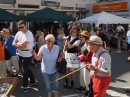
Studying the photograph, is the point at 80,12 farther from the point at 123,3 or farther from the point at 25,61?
the point at 25,61

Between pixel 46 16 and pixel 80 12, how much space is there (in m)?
12.2

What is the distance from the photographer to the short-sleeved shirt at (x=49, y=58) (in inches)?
144

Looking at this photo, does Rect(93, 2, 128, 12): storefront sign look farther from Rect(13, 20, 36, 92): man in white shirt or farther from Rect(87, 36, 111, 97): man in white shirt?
Rect(87, 36, 111, 97): man in white shirt

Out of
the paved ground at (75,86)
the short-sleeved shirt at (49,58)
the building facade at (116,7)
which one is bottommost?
the paved ground at (75,86)

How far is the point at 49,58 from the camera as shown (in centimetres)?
365

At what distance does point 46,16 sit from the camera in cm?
→ 974

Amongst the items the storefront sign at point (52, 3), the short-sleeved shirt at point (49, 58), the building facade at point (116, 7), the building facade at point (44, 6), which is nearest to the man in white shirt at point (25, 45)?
the short-sleeved shirt at point (49, 58)

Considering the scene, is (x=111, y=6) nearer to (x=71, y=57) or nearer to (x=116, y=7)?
(x=116, y=7)

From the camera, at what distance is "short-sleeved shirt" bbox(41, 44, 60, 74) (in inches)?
144

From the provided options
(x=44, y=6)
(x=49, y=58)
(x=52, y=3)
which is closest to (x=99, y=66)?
(x=49, y=58)

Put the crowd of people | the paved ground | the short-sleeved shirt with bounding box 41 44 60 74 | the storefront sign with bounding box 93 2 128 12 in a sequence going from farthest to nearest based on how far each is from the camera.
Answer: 1. the storefront sign with bounding box 93 2 128 12
2. the paved ground
3. the short-sleeved shirt with bounding box 41 44 60 74
4. the crowd of people

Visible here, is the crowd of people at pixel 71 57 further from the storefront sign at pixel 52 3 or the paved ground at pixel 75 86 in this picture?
the storefront sign at pixel 52 3

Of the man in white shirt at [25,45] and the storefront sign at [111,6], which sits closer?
the man in white shirt at [25,45]

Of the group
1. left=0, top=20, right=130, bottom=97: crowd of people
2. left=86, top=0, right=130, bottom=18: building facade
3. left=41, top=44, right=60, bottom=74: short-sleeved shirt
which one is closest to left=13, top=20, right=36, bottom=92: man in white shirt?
left=0, top=20, right=130, bottom=97: crowd of people
